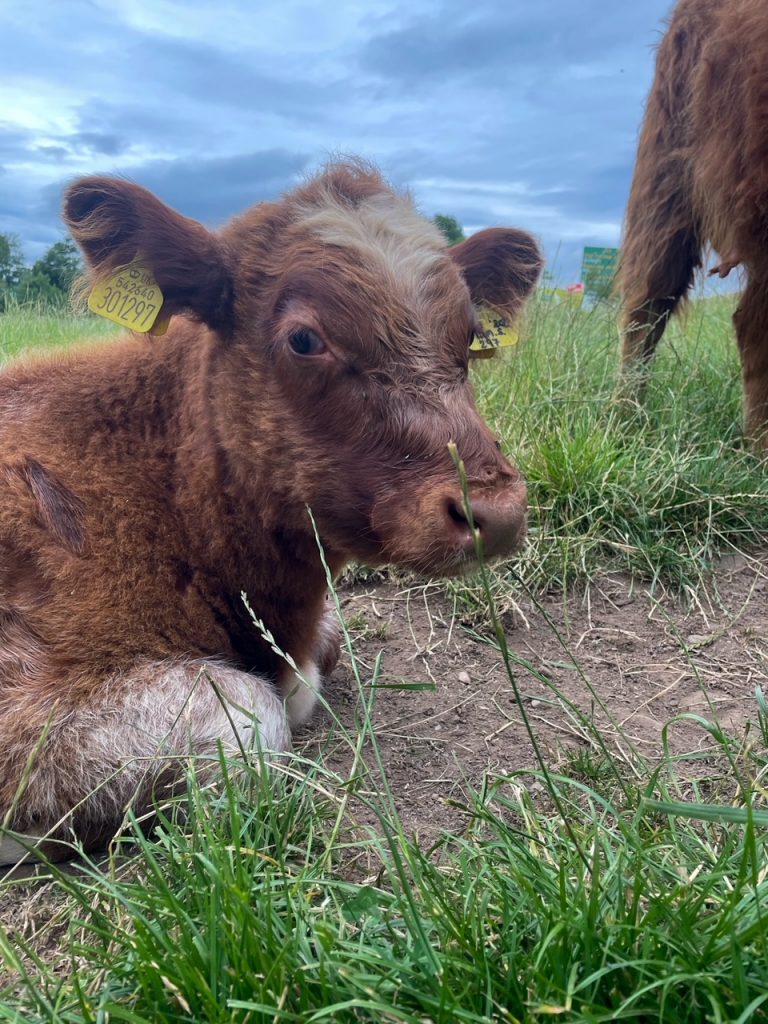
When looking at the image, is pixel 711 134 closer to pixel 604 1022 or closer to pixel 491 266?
pixel 491 266

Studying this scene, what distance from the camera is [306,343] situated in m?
2.48

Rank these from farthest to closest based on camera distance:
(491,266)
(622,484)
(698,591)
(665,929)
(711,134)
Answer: (711,134) < (622,484) < (698,591) < (491,266) < (665,929)

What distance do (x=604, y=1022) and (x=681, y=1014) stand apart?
0.14 meters

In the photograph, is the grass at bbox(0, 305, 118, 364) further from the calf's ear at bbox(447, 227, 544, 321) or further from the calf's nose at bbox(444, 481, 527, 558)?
the calf's nose at bbox(444, 481, 527, 558)

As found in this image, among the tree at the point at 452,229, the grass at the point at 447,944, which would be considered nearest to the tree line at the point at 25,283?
the tree at the point at 452,229

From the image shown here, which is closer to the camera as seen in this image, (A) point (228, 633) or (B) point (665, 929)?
(B) point (665, 929)

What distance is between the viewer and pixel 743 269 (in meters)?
4.75

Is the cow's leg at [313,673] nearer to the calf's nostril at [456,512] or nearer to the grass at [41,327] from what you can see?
the calf's nostril at [456,512]

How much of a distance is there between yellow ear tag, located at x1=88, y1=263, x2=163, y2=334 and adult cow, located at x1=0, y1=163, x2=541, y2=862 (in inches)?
1.2

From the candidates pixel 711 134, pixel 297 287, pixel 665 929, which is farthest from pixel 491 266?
pixel 665 929

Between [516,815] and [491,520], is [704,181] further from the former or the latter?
[516,815]

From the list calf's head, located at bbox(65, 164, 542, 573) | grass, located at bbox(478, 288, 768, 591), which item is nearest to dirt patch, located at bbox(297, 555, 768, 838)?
grass, located at bbox(478, 288, 768, 591)

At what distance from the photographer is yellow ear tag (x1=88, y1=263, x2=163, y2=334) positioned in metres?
2.67

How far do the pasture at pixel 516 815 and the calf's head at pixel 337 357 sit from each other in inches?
17.4
